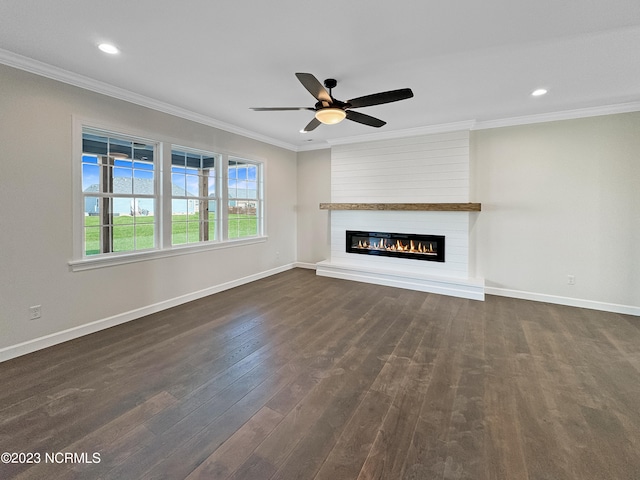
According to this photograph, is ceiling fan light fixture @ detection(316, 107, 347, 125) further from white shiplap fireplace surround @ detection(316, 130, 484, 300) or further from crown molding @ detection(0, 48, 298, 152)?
white shiplap fireplace surround @ detection(316, 130, 484, 300)

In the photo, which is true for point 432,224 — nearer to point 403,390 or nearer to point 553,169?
point 553,169

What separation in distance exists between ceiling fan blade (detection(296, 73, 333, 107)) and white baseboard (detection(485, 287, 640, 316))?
163 inches

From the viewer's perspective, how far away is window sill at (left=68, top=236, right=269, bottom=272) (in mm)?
3232

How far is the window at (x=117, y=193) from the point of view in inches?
134

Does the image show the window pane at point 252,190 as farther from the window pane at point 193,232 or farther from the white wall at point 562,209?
the white wall at point 562,209

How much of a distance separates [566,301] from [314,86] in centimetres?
480

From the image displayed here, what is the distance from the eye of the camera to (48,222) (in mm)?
2971

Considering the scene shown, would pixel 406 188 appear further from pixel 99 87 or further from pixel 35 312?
pixel 35 312

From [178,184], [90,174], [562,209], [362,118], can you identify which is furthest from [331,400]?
[562,209]

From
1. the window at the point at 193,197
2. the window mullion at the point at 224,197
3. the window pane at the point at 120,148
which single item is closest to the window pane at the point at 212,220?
the window at the point at 193,197

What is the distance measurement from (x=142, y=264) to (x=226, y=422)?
2751mm

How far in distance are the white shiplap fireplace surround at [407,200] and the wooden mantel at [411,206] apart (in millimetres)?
159

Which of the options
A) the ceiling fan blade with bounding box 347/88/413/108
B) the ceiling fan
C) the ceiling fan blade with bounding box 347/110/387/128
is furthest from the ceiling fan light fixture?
the ceiling fan blade with bounding box 347/110/387/128

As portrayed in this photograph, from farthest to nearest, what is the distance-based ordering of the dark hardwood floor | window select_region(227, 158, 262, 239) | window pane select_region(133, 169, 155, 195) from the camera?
1. window select_region(227, 158, 262, 239)
2. window pane select_region(133, 169, 155, 195)
3. the dark hardwood floor
